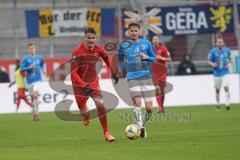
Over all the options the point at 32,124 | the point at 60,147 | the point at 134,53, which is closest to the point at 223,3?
the point at 32,124

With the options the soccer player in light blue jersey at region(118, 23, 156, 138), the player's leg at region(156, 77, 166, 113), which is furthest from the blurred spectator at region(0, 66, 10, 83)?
the soccer player in light blue jersey at region(118, 23, 156, 138)

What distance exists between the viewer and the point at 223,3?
3572 cm

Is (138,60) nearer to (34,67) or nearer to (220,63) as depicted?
(34,67)

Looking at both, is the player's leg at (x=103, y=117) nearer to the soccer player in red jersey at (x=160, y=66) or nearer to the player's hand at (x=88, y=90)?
the player's hand at (x=88, y=90)

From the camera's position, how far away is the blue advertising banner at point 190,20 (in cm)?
3466

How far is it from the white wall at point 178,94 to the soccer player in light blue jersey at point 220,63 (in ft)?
10.7

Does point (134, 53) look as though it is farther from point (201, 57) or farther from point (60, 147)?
point (201, 57)

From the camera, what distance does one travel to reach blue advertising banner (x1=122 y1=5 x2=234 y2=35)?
34656 millimetres

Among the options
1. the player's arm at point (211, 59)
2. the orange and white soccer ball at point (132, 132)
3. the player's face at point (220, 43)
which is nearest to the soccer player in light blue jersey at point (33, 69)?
the player's arm at point (211, 59)

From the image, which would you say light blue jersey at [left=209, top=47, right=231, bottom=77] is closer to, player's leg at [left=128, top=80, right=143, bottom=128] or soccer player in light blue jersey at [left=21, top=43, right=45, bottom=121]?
soccer player in light blue jersey at [left=21, top=43, right=45, bottom=121]

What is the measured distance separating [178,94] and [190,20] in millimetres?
6145

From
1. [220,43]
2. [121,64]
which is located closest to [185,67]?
[220,43]

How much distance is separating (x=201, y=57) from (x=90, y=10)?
613cm

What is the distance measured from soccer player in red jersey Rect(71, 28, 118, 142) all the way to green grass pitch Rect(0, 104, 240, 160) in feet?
2.15
